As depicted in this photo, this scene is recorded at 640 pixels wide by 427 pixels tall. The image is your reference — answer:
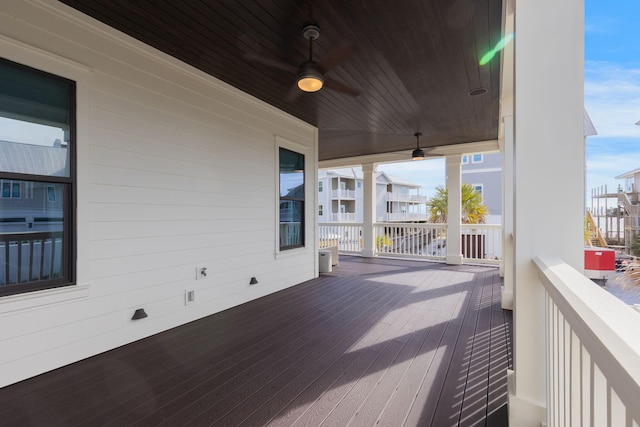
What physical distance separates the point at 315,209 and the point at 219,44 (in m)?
3.14

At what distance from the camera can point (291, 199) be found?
16.5 feet

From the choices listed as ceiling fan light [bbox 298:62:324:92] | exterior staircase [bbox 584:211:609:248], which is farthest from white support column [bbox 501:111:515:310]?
ceiling fan light [bbox 298:62:324:92]

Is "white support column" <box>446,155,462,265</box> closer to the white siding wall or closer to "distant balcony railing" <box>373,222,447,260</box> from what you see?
"distant balcony railing" <box>373,222,447,260</box>

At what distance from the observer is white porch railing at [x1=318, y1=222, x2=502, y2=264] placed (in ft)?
22.3

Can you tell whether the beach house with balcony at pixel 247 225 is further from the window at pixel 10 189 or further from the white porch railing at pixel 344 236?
the white porch railing at pixel 344 236

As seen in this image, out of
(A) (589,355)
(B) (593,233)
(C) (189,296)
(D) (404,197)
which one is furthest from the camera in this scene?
(D) (404,197)

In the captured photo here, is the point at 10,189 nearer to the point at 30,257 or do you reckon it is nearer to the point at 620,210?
the point at 30,257

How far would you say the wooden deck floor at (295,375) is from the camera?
182 centimetres

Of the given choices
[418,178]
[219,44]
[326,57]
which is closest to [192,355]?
[219,44]

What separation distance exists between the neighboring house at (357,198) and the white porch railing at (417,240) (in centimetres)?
1091

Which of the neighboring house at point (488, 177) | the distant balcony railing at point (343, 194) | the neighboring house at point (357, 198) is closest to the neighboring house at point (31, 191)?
the neighboring house at point (488, 177)

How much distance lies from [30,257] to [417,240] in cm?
709

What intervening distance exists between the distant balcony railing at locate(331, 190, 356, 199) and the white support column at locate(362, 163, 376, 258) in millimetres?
12665

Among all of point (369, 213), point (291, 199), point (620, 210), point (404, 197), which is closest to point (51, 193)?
point (291, 199)
